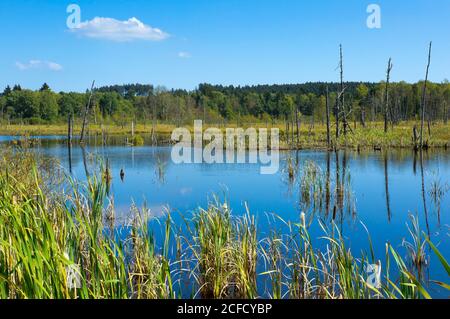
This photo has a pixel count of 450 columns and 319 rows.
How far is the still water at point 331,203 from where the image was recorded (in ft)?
33.6

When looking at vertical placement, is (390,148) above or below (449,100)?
below

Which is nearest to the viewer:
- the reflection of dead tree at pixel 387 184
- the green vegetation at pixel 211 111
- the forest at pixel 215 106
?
the reflection of dead tree at pixel 387 184

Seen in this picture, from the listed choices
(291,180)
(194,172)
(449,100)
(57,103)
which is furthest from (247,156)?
(57,103)

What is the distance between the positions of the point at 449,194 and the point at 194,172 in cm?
1097

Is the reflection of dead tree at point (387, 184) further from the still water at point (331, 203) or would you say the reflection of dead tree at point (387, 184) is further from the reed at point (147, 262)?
the reed at point (147, 262)

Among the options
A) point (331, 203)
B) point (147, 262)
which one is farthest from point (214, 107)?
point (147, 262)

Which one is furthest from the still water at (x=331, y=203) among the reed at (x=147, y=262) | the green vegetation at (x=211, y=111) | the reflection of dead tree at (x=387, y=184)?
the green vegetation at (x=211, y=111)

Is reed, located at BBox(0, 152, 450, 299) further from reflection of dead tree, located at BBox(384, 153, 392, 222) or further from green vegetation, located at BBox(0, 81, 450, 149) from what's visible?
green vegetation, located at BBox(0, 81, 450, 149)

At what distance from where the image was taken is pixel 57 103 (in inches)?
3607

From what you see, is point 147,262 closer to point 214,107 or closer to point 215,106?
point 215,106

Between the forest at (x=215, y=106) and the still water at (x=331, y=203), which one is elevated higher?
the forest at (x=215, y=106)

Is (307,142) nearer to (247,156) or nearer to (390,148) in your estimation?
(390,148)

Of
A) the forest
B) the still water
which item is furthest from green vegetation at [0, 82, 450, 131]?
the still water

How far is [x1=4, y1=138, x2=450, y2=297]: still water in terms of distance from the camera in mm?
10250
